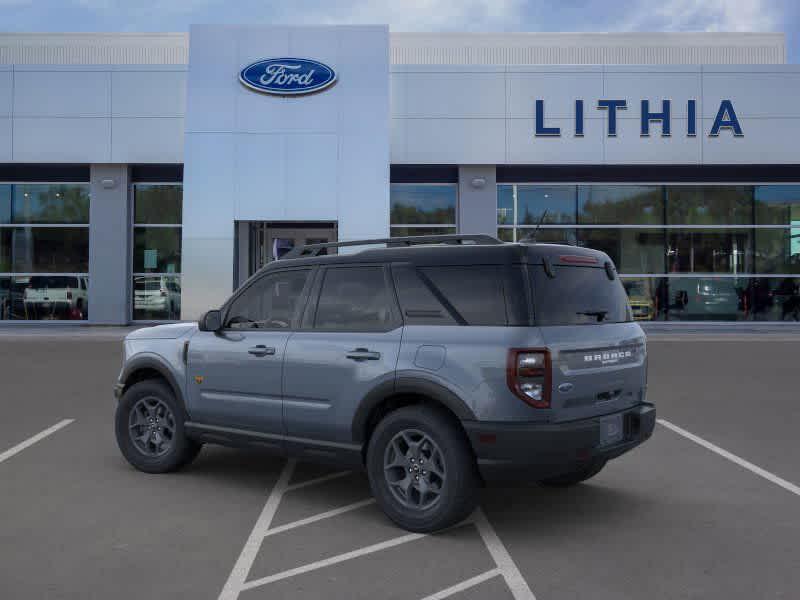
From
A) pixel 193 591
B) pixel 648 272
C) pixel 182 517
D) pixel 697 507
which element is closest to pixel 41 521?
pixel 182 517

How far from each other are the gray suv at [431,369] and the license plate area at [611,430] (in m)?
0.01

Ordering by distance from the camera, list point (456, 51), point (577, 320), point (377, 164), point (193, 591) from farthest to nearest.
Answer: point (456, 51), point (377, 164), point (577, 320), point (193, 591)

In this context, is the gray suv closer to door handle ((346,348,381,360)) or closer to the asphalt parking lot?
door handle ((346,348,381,360))

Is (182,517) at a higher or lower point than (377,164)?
lower

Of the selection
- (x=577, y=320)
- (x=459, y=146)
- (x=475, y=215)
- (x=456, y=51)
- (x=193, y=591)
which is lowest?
(x=193, y=591)

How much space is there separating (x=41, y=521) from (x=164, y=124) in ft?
61.7

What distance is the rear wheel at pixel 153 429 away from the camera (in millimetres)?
6344

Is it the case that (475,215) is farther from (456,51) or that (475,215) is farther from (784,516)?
(784,516)

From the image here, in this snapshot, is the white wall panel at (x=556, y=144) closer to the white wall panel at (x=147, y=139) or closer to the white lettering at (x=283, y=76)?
the white lettering at (x=283, y=76)

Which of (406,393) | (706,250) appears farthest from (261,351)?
(706,250)

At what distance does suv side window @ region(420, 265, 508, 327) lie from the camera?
480cm

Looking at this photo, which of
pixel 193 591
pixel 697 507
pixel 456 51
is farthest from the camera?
pixel 456 51

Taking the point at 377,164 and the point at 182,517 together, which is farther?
the point at 377,164

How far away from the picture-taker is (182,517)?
5.23 m
